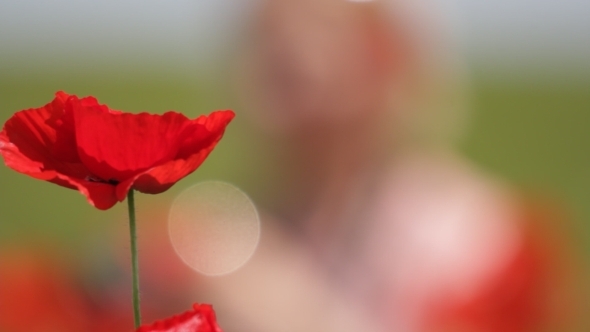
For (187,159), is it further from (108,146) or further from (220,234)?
(220,234)

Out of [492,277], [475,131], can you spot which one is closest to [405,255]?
[492,277]

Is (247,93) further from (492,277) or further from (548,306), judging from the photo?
(548,306)

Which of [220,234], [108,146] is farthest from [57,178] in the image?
[220,234]

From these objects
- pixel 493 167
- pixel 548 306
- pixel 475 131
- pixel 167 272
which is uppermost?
pixel 475 131

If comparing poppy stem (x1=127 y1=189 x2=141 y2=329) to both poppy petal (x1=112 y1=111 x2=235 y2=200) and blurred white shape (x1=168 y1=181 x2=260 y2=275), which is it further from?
blurred white shape (x1=168 y1=181 x2=260 y2=275)

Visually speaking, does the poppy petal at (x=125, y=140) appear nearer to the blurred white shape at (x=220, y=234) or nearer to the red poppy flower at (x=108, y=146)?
the red poppy flower at (x=108, y=146)

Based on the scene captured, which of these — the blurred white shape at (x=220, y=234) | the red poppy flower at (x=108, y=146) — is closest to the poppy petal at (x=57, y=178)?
the red poppy flower at (x=108, y=146)

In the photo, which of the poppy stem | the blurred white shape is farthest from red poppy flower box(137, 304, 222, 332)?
the blurred white shape
